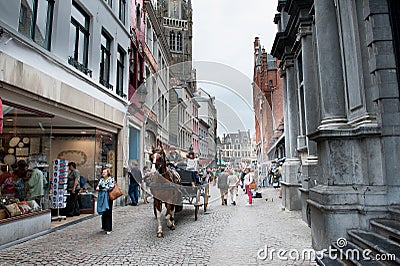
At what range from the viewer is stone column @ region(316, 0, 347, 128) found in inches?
244

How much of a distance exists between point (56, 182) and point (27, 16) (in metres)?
5.41

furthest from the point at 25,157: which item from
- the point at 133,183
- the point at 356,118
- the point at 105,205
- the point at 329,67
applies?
the point at 356,118

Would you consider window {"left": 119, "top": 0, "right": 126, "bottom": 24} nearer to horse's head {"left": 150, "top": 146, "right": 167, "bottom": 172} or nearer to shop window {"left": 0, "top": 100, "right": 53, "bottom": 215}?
shop window {"left": 0, "top": 100, "right": 53, "bottom": 215}

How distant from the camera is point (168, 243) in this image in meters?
6.49

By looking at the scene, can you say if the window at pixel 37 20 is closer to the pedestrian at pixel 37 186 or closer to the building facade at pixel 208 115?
the pedestrian at pixel 37 186

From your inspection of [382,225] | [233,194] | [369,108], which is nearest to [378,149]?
[369,108]

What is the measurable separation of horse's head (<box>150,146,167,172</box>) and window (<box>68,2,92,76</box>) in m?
5.70

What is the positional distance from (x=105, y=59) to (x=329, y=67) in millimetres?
10543

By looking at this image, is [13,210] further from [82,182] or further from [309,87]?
[309,87]

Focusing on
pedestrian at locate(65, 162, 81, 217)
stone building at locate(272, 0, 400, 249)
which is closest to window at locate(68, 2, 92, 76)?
pedestrian at locate(65, 162, 81, 217)

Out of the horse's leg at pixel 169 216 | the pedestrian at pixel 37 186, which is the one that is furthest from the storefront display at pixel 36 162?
the horse's leg at pixel 169 216

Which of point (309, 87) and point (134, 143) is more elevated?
point (309, 87)

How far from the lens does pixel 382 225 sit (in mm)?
4586

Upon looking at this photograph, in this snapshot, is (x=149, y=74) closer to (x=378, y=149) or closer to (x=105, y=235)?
(x=105, y=235)
